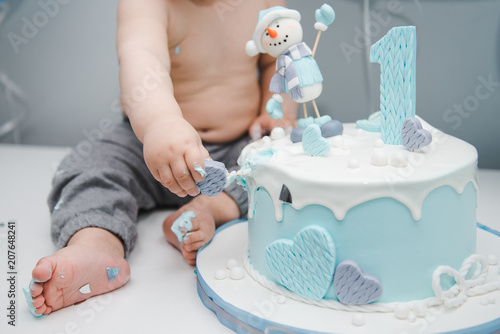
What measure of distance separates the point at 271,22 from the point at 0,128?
1213 mm

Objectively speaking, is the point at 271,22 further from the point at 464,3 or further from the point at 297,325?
the point at 464,3

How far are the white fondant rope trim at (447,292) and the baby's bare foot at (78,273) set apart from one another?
0.25m

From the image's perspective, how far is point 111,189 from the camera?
3.20ft

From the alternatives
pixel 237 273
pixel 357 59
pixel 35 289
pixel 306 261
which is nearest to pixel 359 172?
pixel 306 261

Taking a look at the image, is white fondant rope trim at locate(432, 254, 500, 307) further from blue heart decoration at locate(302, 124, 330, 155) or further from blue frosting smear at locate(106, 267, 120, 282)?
blue frosting smear at locate(106, 267, 120, 282)

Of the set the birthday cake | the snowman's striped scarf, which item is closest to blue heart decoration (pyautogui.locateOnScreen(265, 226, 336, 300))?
the birthday cake

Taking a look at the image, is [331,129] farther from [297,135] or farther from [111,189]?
[111,189]

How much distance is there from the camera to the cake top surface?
623 millimetres

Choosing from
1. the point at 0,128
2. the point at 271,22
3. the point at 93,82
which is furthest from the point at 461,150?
the point at 0,128

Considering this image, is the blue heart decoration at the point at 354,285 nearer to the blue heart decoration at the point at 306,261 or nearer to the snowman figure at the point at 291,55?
the blue heart decoration at the point at 306,261

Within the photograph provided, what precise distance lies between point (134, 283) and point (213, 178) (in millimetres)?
247

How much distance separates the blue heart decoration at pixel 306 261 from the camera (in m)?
0.64

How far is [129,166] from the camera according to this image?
3.49 feet

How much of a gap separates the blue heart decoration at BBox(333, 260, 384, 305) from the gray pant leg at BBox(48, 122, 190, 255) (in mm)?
403
